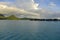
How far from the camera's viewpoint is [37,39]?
37125 millimetres

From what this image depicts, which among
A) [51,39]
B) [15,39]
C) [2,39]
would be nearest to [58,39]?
[51,39]

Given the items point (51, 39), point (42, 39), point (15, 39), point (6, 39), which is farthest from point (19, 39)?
point (51, 39)

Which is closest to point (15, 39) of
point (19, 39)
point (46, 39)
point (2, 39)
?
point (19, 39)

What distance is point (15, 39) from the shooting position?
3716cm

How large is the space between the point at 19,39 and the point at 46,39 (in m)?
7.02

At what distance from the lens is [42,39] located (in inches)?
1467

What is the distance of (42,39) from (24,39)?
466 centimetres

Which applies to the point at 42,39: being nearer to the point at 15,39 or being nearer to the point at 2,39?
the point at 15,39

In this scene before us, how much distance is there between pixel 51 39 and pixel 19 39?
8.35 meters

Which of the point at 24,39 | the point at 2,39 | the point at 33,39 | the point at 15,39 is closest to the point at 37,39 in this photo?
the point at 33,39

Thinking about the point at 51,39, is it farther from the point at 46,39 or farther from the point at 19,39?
the point at 19,39

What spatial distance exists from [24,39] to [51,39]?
705cm

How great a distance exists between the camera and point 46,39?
3738cm

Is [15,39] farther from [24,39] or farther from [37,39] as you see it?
[37,39]
